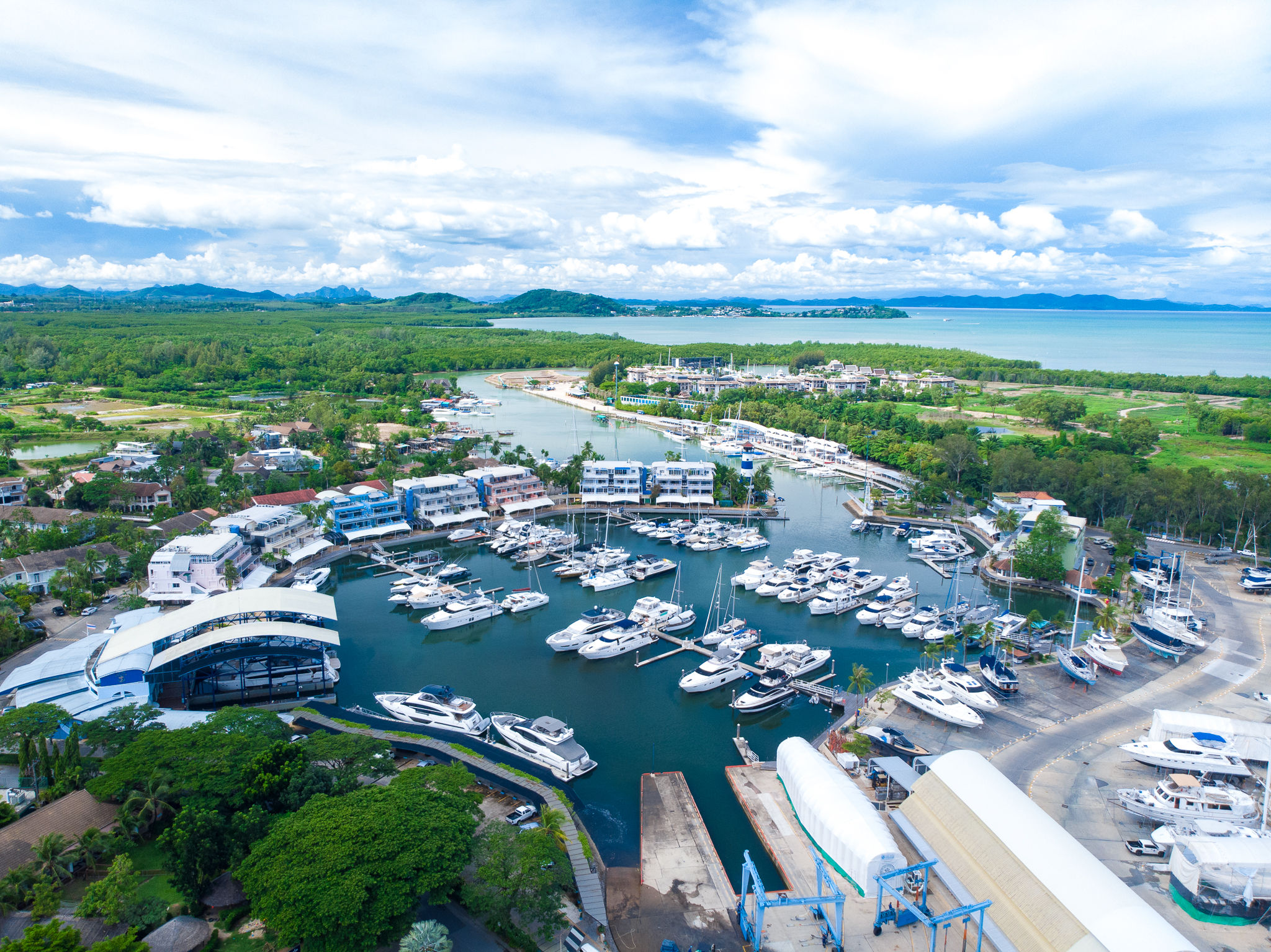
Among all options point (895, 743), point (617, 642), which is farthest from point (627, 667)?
point (895, 743)

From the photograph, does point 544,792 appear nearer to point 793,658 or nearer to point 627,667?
point 627,667

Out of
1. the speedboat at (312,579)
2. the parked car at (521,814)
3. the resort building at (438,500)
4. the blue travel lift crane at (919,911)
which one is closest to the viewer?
the blue travel lift crane at (919,911)

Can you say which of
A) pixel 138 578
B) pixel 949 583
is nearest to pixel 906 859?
pixel 949 583

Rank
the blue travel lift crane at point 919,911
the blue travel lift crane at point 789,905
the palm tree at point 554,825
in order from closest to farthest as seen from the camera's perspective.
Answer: the blue travel lift crane at point 919,911
the blue travel lift crane at point 789,905
the palm tree at point 554,825

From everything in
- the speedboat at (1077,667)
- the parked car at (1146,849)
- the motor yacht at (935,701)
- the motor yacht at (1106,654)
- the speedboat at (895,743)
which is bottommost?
the speedboat at (895,743)

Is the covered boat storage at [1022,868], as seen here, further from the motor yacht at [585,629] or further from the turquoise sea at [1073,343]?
the turquoise sea at [1073,343]

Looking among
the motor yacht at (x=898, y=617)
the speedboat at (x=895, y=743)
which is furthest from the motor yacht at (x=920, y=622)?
the speedboat at (x=895, y=743)

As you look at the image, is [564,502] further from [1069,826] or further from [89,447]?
[89,447]
